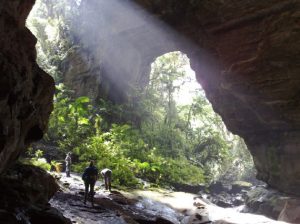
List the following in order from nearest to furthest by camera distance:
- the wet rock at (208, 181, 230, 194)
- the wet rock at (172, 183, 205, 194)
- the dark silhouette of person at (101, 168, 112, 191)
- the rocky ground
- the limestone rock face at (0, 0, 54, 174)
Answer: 1. the limestone rock face at (0, 0, 54, 174)
2. the rocky ground
3. the dark silhouette of person at (101, 168, 112, 191)
4. the wet rock at (172, 183, 205, 194)
5. the wet rock at (208, 181, 230, 194)

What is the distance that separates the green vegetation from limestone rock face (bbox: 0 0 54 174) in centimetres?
1102

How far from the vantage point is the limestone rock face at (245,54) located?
14039 millimetres

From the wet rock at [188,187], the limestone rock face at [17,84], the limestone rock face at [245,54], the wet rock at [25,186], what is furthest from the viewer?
the wet rock at [188,187]

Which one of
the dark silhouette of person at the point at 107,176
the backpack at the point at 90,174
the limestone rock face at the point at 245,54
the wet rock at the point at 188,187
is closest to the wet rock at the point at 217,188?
the wet rock at the point at 188,187

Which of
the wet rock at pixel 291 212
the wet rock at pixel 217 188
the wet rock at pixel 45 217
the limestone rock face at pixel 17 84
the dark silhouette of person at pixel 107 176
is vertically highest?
the limestone rock face at pixel 17 84

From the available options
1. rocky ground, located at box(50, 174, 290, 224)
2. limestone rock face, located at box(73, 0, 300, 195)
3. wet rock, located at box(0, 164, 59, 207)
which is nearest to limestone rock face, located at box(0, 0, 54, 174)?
wet rock, located at box(0, 164, 59, 207)

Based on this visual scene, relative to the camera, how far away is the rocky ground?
11617mm

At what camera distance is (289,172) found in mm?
18141

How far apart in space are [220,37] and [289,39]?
3.17 m

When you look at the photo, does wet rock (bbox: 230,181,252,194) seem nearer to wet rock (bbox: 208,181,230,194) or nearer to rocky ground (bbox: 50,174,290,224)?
wet rock (bbox: 208,181,230,194)

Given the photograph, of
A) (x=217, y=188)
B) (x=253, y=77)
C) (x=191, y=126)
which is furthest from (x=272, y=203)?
(x=191, y=126)

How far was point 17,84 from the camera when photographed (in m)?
7.17

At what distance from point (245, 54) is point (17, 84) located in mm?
10987

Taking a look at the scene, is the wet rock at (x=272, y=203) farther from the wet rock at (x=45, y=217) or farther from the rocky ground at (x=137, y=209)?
the wet rock at (x=45, y=217)
